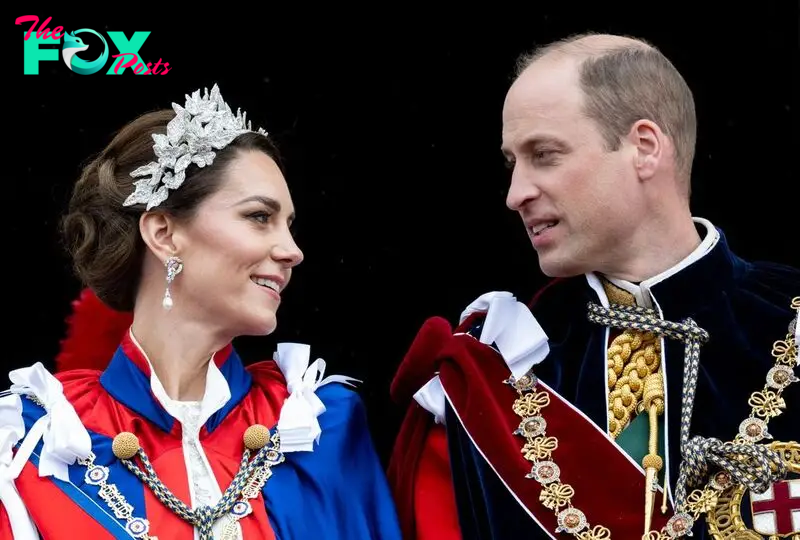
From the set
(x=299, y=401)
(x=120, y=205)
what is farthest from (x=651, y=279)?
(x=120, y=205)

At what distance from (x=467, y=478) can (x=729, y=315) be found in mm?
668

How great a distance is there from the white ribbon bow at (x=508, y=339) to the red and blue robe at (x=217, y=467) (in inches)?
7.9

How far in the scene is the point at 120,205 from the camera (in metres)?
3.51

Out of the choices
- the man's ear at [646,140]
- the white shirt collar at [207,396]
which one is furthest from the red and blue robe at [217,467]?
the man's ear at [646,140]

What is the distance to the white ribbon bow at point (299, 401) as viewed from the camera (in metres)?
3.31

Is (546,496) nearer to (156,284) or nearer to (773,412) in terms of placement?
(773,412)

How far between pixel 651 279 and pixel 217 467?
104 centimetres

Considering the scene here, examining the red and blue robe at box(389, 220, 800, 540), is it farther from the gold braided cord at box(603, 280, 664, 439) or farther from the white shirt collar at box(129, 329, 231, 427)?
the white shirt collar at box(129, 329, 231, 427)

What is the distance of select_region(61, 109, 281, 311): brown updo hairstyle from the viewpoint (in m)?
3.46

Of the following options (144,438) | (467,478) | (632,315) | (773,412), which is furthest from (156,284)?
(773,412)

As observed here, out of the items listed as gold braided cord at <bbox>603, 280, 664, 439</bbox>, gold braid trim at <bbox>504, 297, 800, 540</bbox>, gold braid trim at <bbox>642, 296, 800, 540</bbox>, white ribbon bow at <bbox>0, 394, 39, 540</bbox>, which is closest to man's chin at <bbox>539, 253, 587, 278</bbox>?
gold braided cord at <bbox>603, 280, 664, 439</bbox>

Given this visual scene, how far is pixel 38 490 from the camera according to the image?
316cm

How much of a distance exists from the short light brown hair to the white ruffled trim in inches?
51.5

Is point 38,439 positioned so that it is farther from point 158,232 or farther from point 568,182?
point 568,182
